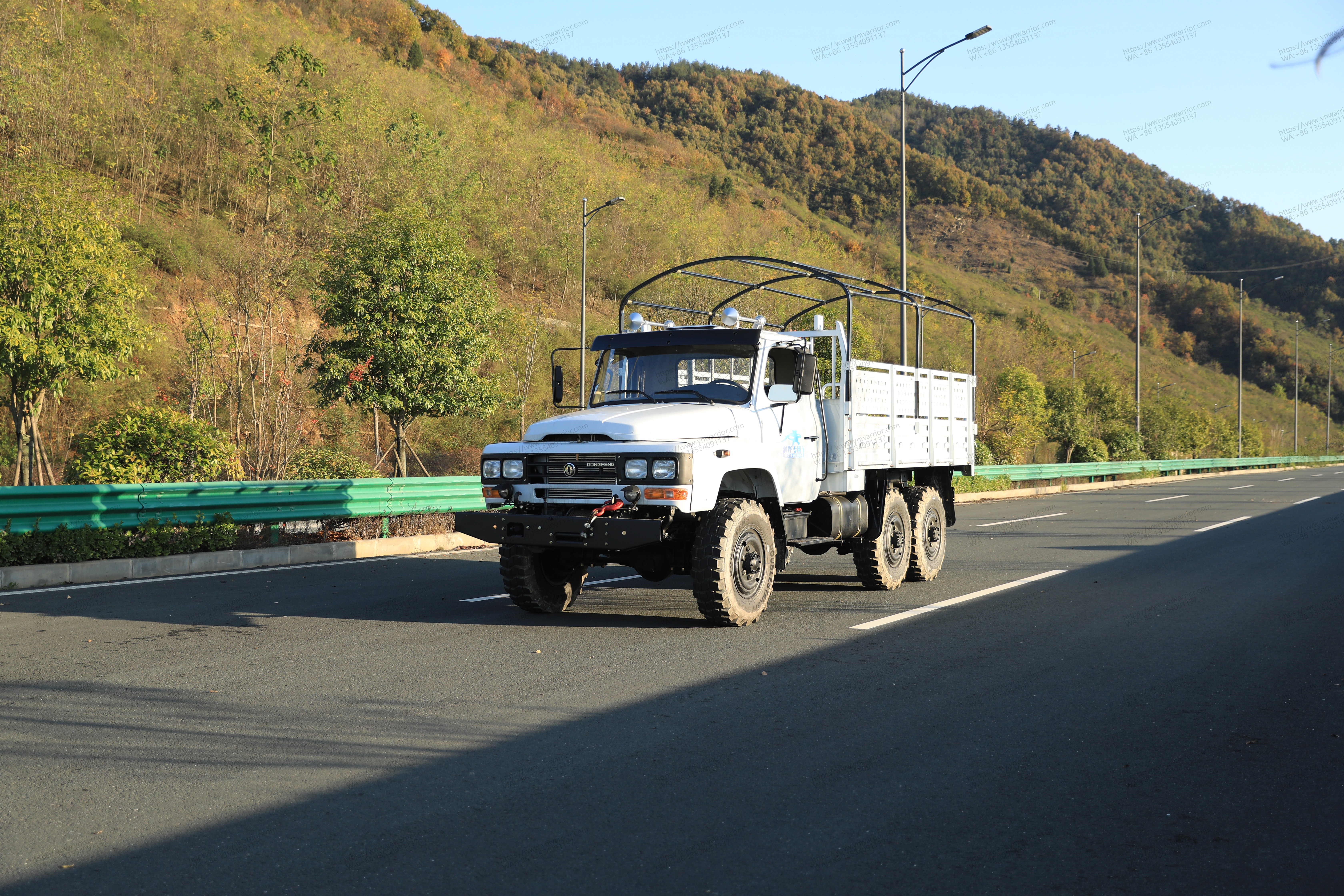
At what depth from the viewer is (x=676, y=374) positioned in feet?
Result: 33.4

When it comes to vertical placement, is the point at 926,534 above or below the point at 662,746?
above

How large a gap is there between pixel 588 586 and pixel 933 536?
4.27 m

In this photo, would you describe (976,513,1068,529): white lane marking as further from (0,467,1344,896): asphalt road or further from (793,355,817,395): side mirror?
(793,355,817,395): side mirror

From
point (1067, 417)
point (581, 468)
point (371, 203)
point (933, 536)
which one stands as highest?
point (371, 203)

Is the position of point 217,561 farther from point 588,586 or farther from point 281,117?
point 281,117

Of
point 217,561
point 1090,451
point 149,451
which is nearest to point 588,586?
point 217,561

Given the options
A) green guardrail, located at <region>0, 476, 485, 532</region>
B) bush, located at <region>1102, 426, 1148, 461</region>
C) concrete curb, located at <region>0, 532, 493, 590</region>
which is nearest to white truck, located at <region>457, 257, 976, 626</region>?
concrete curb, located at <region>0, 532, 493, 590</region>

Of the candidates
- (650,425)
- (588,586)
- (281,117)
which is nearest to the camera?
(650,425)

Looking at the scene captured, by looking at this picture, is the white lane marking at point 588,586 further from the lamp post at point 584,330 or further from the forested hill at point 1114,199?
→ the forested hill at point 1114,199

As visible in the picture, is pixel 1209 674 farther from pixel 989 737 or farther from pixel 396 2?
pixel 396 2

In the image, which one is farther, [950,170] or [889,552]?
[950,170]

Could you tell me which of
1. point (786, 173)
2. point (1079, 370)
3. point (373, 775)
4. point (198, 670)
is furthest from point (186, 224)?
point (786, 173)

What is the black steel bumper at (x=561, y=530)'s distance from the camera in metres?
8.31

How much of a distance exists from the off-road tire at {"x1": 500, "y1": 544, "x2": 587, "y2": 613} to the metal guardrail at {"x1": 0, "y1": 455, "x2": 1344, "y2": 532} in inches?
191
